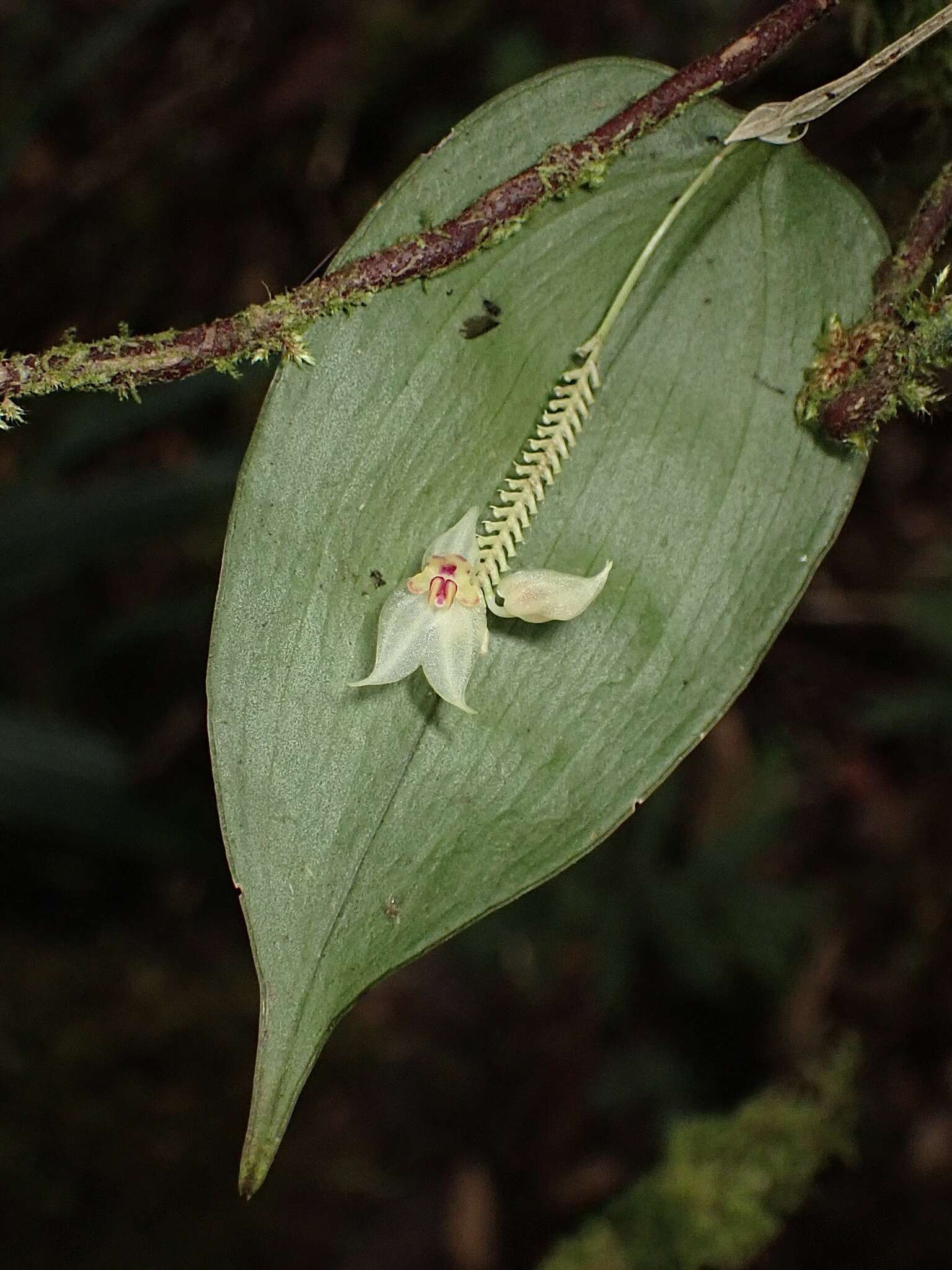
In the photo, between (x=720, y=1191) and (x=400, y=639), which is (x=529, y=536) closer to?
(x=400, y=639)

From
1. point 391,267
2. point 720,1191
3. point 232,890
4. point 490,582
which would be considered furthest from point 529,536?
point 232,890

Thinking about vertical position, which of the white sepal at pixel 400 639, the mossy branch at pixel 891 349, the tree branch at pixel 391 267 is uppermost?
the tree branch at pixel 391 267

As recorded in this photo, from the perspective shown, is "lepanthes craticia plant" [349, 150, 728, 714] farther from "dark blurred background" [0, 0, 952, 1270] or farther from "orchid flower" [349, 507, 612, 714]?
"dark blurred background" [0, 0, 952, 1270]

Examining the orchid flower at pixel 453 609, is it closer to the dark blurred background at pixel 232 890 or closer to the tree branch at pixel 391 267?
the tree branch at pixel 391 267

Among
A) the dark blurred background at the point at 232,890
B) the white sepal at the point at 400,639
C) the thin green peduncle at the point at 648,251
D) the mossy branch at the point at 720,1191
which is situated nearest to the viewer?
the white sepal at the point at 400,639

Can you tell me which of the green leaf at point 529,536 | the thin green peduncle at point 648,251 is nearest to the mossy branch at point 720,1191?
the green leaf at point 529,536

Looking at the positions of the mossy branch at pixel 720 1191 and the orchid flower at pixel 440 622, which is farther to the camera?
the mossy branch at pixel 720 1191
